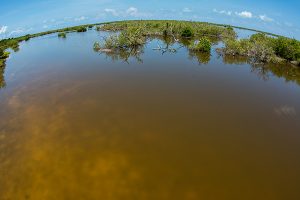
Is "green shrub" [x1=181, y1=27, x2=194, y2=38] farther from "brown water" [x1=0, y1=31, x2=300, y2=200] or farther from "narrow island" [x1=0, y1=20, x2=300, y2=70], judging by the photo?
"brown water" [x1=0, y1=31, x2=300, y2=200]

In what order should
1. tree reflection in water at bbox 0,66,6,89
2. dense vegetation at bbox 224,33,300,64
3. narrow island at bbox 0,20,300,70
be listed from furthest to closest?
1. narrow island at bbox 0,20,300,70
2. dense vegetation at bbox 224,33,300,64
3. tree reflection in water at bbox 0,66,6,89

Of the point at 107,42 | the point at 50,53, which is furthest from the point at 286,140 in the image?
the point at 50,53

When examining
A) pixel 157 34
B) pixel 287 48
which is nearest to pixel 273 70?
pixel 287 48

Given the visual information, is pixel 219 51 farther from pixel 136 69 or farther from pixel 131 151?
pixel 131 151

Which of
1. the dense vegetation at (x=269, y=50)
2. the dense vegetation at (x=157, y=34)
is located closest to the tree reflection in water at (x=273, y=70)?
the dense vegetation at (x=269, y=50)

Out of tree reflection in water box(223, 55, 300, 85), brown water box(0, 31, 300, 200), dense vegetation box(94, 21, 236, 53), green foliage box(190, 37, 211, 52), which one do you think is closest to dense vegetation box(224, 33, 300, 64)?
tree reflection in water box(223, 55, 300, 85)

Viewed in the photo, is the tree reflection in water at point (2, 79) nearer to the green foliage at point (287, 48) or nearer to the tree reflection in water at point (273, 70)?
the tree reflection in water at point (273, 70)

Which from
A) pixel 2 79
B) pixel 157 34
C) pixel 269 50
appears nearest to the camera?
pixel 2 79

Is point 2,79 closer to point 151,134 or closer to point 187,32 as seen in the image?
point 151,134
